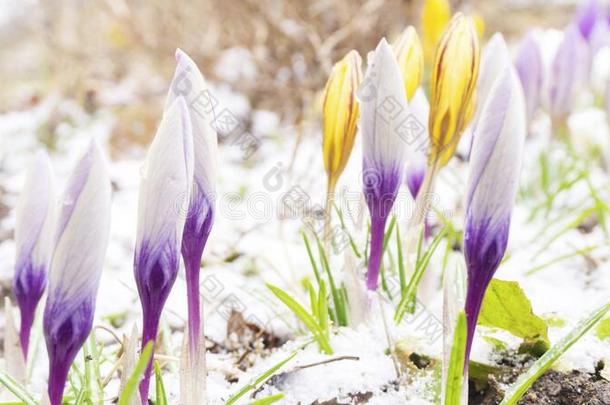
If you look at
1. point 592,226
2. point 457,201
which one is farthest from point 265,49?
point 592,226

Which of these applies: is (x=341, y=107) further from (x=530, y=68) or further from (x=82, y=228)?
(x=530, y=68)

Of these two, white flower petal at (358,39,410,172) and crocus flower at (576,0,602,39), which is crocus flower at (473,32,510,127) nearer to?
white flower petal at (358,39,410,172)

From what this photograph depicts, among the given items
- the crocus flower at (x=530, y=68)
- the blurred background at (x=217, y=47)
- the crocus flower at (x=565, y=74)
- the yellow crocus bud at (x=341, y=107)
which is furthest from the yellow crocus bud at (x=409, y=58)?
the blurred background at (x=217, y=47)

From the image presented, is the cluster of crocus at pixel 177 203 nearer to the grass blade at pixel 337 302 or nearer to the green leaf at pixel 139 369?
the green leaf at pixel 139 369

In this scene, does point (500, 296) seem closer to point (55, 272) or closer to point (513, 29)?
point (55, 272)

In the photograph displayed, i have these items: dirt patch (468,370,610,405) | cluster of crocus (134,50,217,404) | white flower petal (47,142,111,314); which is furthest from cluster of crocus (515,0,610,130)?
white flower petal (47,142,111,314)

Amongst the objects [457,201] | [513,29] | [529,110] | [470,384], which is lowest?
[470,384]

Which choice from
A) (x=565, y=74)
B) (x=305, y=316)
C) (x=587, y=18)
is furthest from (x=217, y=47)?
(x=305, y=316)
